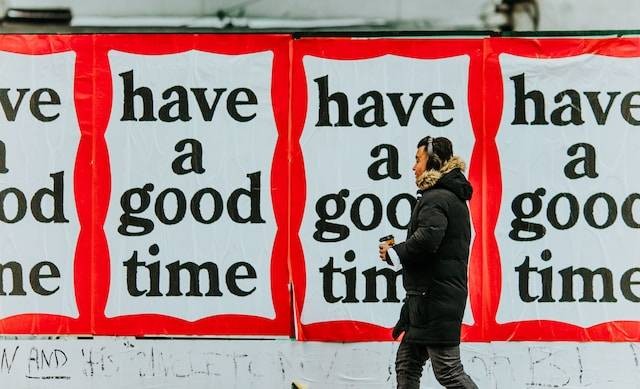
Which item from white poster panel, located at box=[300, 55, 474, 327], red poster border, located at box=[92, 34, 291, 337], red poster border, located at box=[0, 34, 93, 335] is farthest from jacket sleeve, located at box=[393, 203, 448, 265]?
red poster border, located at box=[0, 34, 93, 335]

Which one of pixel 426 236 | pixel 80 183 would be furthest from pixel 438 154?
pixel 80 183

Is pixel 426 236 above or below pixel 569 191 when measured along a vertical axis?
below

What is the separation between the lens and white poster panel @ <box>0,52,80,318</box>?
7.23 m

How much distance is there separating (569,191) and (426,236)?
1.86 meters

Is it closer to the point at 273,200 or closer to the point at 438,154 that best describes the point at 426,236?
the point at 438,154

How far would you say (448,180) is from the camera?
5934mm

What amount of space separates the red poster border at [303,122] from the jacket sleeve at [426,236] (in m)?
1.40

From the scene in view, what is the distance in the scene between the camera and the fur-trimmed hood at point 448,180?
5938 mm

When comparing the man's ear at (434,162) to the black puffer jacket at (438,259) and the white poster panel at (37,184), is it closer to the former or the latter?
the black puffer jacket at (438,259)

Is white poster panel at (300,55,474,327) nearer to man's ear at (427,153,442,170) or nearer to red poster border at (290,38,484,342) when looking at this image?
red poster border at (290,38,484,342)

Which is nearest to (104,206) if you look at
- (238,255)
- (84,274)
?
(84,274)

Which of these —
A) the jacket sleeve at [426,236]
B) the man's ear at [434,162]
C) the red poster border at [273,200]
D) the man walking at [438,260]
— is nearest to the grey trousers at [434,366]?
the man walking at [438,260]

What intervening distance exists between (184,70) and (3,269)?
1945 mm

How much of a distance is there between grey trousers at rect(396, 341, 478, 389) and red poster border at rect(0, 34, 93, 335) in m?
2.45
